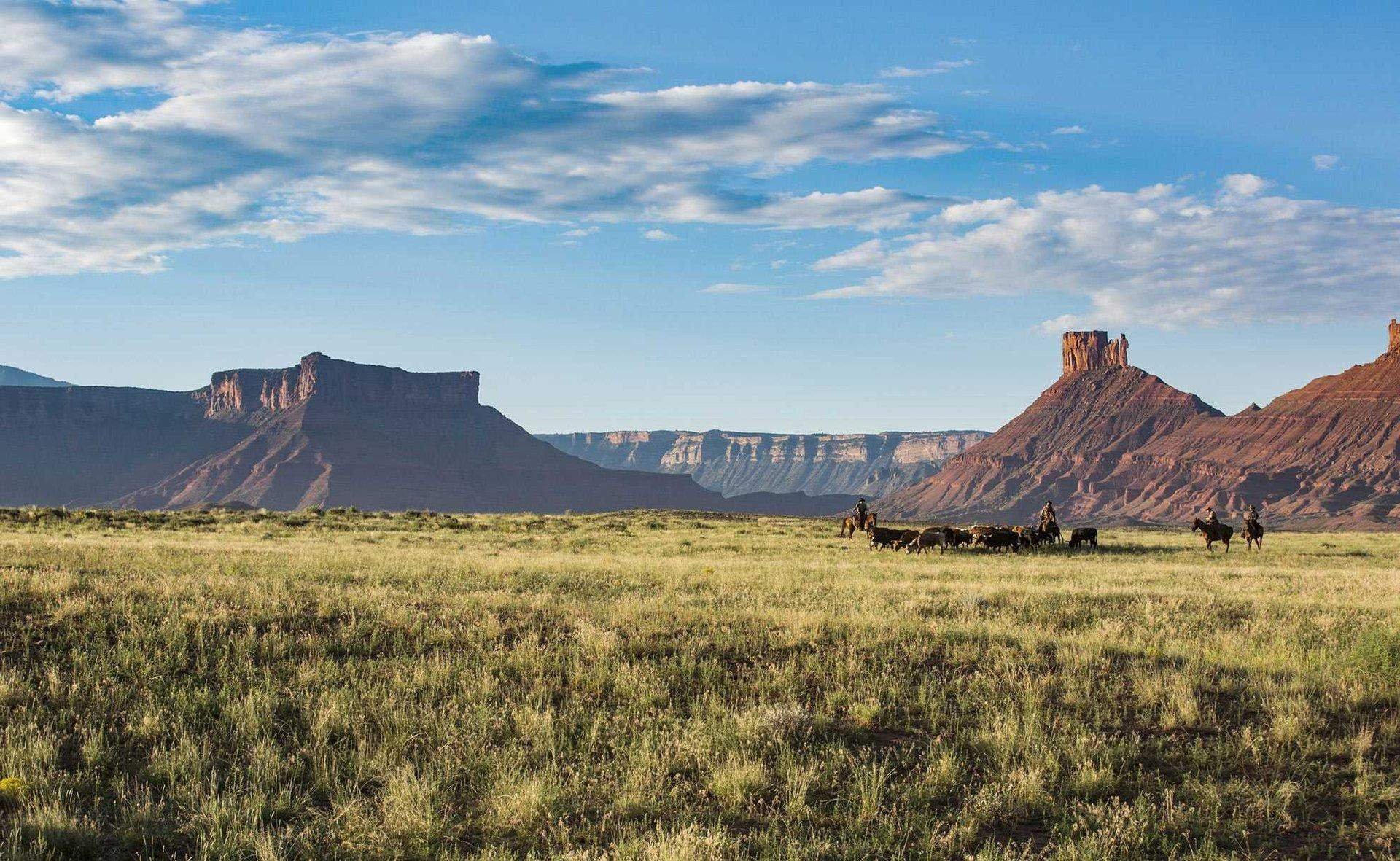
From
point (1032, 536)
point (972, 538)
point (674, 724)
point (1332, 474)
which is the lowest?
point (674, 724)

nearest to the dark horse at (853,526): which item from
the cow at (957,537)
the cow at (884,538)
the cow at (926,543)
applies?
the cow at (957,537)

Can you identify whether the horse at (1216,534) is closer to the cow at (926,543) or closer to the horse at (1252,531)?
the horse at (1252,531)

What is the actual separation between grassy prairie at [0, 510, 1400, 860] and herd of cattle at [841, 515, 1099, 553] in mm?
17378

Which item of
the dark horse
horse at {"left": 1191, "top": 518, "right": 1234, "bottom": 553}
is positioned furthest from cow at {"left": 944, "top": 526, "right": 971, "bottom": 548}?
horse at {"left": 1191, "top": 518, "right": 1234, "bottom": 553}

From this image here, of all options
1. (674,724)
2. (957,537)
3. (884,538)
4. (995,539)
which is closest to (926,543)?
(884,538)

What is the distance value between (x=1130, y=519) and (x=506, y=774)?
206 m

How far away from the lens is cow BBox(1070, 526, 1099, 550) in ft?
124

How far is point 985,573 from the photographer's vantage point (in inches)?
976

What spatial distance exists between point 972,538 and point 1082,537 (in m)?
4.93

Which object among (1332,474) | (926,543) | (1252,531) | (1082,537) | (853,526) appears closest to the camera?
(926,543)

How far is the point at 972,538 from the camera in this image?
3666 cm

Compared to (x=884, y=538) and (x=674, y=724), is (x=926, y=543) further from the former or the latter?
(x=674, y=724)

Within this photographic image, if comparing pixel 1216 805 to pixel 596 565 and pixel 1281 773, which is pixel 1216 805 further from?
pixel 596 565

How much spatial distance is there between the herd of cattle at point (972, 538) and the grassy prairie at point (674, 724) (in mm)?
17378
